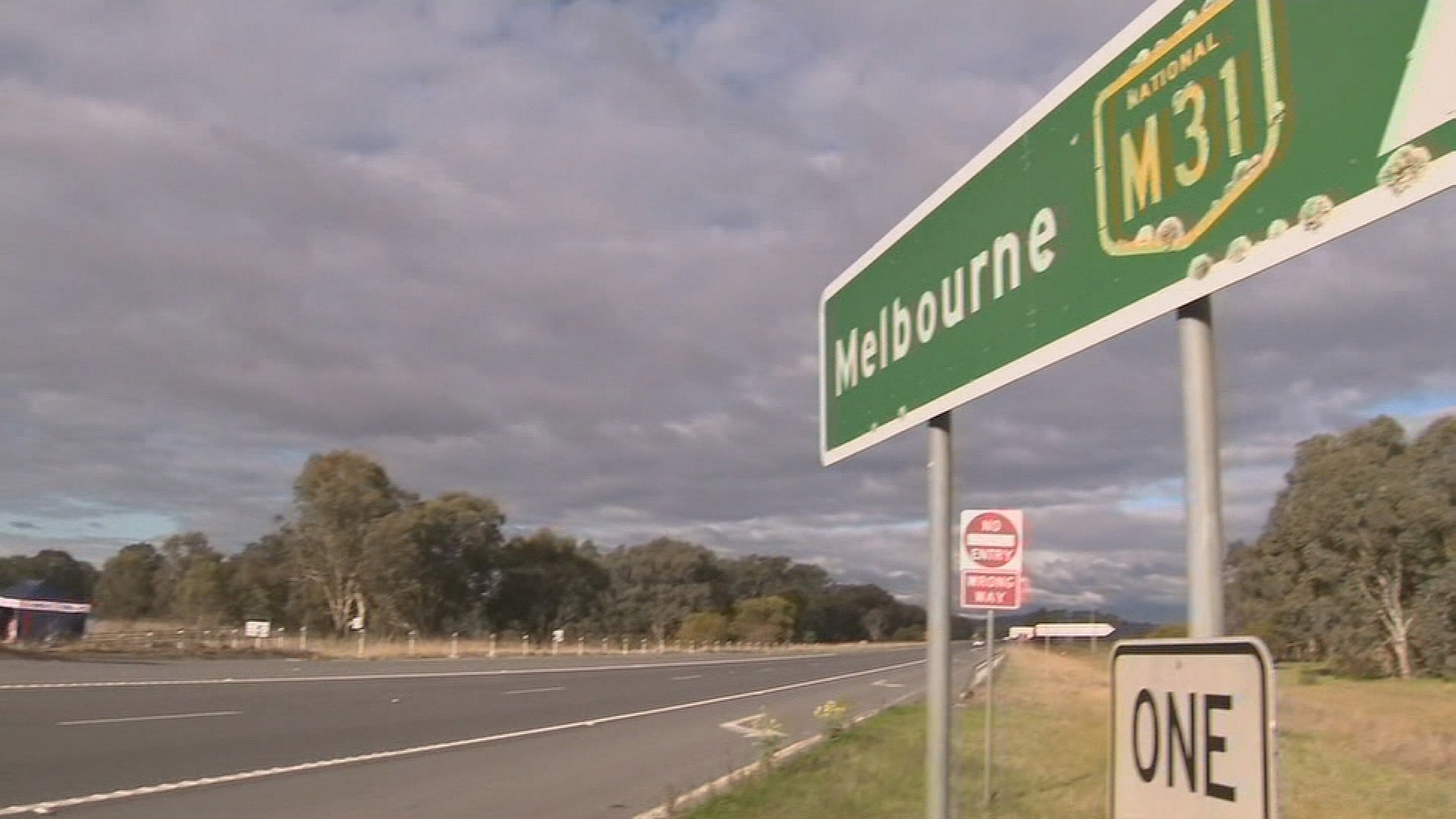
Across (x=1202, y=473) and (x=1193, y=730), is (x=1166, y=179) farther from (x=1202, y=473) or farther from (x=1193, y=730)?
(x=1193, y=730)

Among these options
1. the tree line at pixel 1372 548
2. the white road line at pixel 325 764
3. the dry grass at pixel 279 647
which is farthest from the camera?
the dry grass at pixel 279 647

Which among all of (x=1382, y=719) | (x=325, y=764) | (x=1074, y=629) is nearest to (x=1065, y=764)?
(x=1074, y=629)

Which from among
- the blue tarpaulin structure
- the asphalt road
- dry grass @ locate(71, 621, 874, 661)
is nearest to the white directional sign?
the asphalt road

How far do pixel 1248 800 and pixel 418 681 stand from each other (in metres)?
26.6

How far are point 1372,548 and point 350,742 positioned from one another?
76.7 feet

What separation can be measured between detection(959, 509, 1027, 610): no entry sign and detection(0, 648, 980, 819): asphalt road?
138 inches

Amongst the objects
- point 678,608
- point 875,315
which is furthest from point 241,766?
point 678,608

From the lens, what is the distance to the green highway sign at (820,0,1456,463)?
6.89ft

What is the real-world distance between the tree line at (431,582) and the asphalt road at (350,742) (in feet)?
75.4

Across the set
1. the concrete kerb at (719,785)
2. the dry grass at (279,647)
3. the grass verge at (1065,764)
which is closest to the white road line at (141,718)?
the concrete kerb at (719,785)

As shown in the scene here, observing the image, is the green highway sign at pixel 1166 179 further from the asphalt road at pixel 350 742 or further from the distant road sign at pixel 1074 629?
the distant road sign at pixel 1074 629

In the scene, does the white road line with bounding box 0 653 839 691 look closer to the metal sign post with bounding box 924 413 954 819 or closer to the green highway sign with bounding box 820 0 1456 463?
the metal sign post with bounding box 924 413 954 819

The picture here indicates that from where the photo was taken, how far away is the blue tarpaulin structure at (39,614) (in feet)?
124

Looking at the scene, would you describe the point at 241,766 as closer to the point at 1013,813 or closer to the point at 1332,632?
the point at 1013,813
